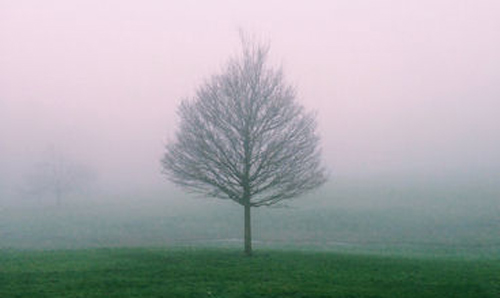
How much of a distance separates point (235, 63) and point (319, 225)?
2989cm

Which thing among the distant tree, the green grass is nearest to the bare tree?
the green grass

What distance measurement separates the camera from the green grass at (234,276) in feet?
50.4

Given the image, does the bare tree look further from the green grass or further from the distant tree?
the distant tree

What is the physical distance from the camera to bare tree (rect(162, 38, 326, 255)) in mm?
22984

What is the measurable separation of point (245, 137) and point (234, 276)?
7.39 metres

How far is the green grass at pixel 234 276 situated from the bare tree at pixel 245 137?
13.0ft

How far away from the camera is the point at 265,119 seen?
23203 millimetres

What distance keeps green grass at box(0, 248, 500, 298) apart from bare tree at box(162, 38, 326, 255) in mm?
3957

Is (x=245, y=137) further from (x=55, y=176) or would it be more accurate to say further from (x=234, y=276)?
(x=55, y=176)

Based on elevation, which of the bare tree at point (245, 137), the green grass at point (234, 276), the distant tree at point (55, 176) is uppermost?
the distant tree at point (55, 176)

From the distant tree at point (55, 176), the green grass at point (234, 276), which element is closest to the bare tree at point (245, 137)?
the green grass at point (234, 276)

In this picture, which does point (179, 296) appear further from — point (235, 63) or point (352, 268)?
point (235, 63)

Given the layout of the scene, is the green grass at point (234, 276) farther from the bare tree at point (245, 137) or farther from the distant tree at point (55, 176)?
the distant tree at point (55, 176)

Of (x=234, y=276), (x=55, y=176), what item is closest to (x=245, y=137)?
(x=234, y=276)
